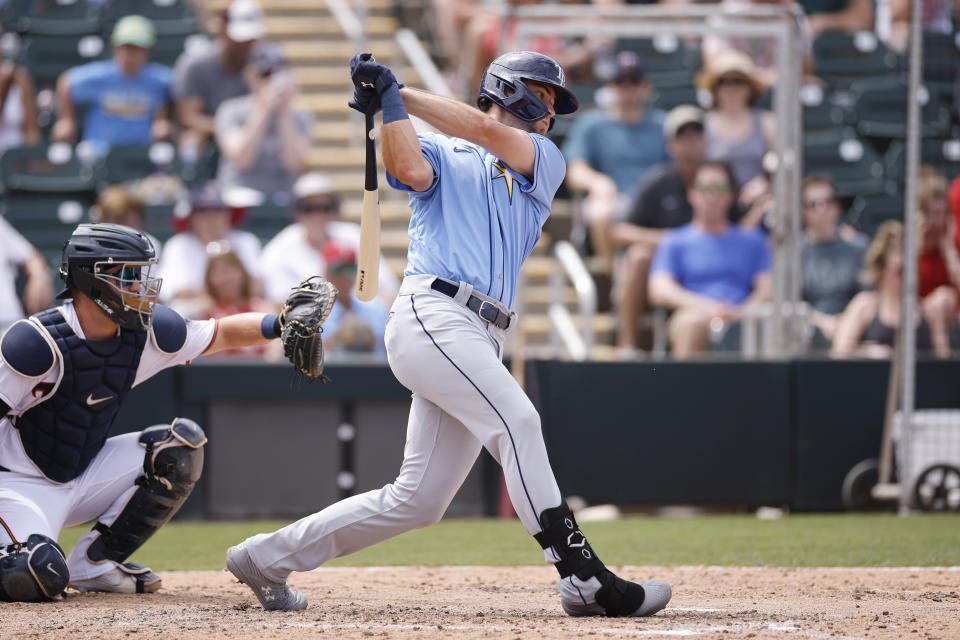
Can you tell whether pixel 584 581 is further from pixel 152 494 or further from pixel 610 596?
pixel 152 494

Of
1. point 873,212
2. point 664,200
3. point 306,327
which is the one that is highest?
point 664,200

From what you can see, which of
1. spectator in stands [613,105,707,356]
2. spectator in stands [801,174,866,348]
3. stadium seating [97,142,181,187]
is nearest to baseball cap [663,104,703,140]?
spectator in stands [613,105,707,356]

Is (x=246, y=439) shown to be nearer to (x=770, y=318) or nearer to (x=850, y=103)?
(x=770, y=318)

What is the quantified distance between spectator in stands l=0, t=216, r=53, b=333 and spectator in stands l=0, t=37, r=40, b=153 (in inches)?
87.4

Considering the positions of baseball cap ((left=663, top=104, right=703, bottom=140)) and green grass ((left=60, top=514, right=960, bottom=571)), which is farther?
baseball cap ((left=663, top=104, right=703, bottom=140))

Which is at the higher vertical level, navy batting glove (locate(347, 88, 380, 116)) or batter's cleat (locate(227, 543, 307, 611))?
navy batting glove (locate(347, 88, 380, 116))

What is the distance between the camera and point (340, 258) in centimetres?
850

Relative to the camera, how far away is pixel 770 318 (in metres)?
8.25

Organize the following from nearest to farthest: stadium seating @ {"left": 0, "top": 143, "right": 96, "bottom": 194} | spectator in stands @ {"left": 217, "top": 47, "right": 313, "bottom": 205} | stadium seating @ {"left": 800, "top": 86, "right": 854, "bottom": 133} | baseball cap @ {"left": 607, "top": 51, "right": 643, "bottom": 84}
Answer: baseball cap @ {"left": 607, "top": 51, "right": 643, "bottom": 84} → spectator in stands @ {"left": 217, "top": 47, "right": 313, "bottom": 205} → stadium seating @ {"left": 0, "top": 143, "right": 96, "bottom": 194} → stadium seating @ {"left": 800, "top": 86, "right": 854, "bottom": 133}

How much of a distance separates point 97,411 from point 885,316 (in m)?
5.62

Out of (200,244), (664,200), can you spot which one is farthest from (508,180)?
(200,244)

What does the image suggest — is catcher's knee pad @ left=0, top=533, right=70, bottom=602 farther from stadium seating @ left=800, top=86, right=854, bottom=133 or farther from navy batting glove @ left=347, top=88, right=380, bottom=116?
stadium seating @ left=800, top=86, right=854, bottom=133

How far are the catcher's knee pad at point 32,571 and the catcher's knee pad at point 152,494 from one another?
37 cm

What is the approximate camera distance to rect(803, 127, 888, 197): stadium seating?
407 inches
